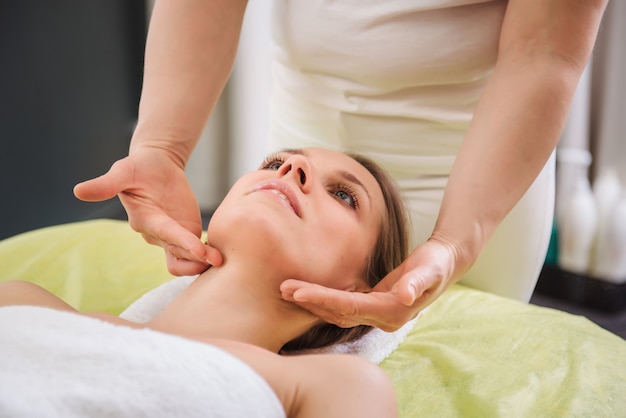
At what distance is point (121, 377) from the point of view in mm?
887

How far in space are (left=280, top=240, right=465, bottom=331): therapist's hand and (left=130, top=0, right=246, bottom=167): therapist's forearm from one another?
21.4 inches

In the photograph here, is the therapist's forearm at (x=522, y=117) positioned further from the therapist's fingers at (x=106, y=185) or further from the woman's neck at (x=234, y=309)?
the therapist's fingers at (x=106, y=185)

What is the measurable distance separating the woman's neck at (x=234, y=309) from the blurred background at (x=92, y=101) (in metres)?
2.08

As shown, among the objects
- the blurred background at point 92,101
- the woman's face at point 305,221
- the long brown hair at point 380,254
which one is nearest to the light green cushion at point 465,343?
the long brown hair at point 380,254

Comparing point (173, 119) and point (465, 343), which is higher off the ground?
point (173, 119)

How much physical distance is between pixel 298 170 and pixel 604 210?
2172mm

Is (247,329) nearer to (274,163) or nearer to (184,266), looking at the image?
(184,266)

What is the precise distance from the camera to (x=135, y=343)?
0.93m

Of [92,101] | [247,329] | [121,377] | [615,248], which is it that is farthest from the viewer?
[92,101]

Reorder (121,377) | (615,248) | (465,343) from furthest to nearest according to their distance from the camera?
(615,248), (465,343), (121,377)

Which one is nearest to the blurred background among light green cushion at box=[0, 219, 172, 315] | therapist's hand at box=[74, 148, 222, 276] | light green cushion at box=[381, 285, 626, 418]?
light green cushion at box=[0, 219, 172, 315]

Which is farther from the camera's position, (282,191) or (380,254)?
(380,254)

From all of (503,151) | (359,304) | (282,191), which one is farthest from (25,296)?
(503,151)

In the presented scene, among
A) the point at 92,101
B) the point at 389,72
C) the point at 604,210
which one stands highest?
the point at 389,72
